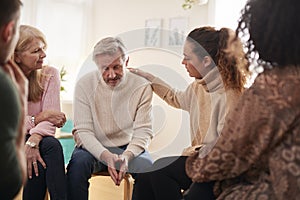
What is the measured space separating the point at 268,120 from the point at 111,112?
1.08 meters

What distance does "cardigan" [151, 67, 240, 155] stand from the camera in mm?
1708

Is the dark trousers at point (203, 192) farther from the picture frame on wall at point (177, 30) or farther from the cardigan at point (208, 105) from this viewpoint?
the picture frame on wall at point (177, 30)

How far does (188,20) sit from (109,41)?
144 centimetres

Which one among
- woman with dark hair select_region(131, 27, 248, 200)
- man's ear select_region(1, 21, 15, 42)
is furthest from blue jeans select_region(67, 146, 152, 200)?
man's ear select_region(1, 21, 15, 42)

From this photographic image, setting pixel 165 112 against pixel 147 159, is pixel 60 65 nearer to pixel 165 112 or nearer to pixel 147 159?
pixel 165 112

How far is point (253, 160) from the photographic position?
1.16 meters

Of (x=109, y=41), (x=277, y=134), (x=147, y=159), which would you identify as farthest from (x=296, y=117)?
(x=109, y=41)

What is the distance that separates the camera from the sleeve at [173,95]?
77.2 inches

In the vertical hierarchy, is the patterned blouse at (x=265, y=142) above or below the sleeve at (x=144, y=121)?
above

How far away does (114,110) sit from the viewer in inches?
80.7

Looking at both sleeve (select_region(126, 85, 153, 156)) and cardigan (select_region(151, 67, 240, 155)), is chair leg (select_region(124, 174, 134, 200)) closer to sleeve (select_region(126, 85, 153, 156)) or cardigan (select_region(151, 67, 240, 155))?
sleeve (select_region(126, 85, 153, 156))

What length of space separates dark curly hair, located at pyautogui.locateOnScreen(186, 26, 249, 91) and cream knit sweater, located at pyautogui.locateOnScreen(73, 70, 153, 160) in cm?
42

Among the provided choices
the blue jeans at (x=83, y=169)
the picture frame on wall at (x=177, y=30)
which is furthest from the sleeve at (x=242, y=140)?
the picture frame on wall at (x=177, y=30)

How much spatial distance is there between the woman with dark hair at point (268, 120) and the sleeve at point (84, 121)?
86 cm
